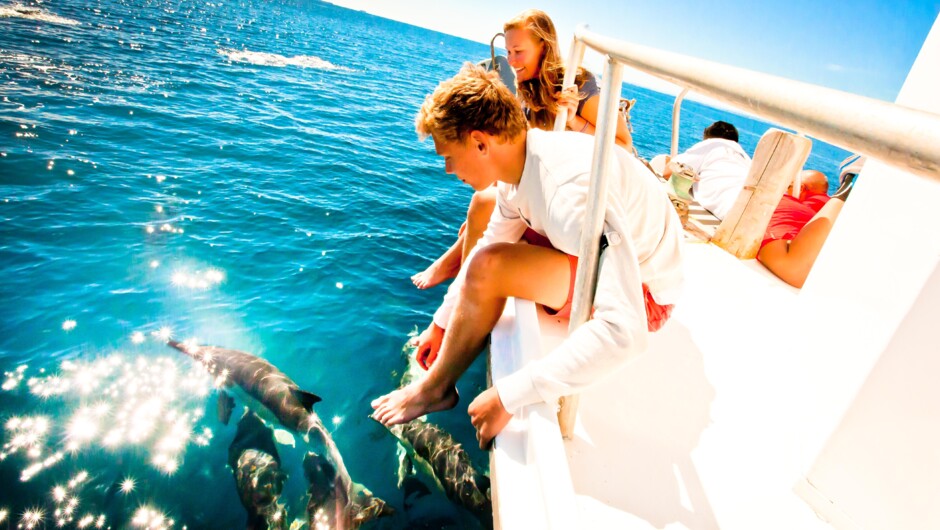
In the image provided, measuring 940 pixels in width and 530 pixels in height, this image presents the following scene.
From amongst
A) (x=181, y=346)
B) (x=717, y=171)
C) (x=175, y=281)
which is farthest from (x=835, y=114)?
(x=717, y=171)

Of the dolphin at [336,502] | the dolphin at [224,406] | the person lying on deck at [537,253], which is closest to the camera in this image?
the person lying on deck at [537,253]

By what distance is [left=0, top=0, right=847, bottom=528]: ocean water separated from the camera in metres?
2.52

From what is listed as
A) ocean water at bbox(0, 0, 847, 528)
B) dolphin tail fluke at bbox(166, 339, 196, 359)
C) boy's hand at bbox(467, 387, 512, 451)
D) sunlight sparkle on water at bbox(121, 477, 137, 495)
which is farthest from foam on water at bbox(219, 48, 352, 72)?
Result: boy's hand at bbox(467, 387, 512, 451)

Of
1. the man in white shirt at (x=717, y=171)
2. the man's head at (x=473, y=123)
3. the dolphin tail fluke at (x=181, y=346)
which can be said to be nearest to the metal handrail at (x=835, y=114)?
the man's head at (x=473, y=123)

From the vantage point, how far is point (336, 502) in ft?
7.70

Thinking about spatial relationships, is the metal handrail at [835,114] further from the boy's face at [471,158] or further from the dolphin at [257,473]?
the dolphin at [257,473]

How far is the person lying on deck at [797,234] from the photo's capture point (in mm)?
3064

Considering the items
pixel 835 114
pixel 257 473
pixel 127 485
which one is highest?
pixel 835 114

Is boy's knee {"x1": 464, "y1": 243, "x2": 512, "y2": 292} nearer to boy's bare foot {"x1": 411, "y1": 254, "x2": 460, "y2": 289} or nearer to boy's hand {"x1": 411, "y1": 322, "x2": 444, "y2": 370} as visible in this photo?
boy's hand {"x1": 411, "y1": 322, "x2": 444, "y2": 370}

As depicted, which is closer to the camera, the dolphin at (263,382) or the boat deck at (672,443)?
the boat deck at (672,443)

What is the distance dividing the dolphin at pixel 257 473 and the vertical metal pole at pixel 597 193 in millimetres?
2179

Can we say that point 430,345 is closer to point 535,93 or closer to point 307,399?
point 307,399

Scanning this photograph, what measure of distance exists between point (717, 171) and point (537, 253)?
4.45m

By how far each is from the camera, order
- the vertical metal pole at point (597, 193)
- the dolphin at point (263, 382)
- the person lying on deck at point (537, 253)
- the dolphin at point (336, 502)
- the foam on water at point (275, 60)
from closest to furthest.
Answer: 1. the vertical metal pole at point (597, 193)
2. the person lying on deck at point (537, 253)
3. the dolphin at point (336, 502)
4. the dolphin at point (263, 382)
5. the foam on water at point (275, 60)
